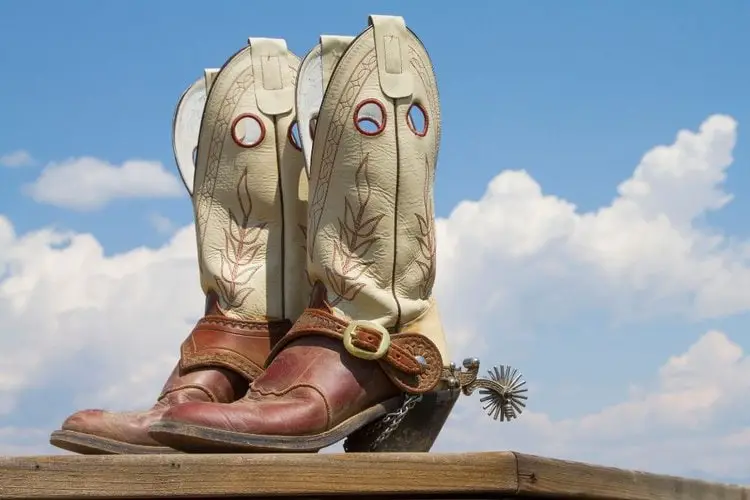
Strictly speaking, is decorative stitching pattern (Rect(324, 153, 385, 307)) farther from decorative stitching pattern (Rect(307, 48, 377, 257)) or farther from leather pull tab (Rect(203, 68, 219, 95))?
leather pull tab (Rect(203, 68, 219, 95))

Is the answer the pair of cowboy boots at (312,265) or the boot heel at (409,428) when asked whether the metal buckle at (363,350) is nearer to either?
the pair of cowboy boots at (312,265)

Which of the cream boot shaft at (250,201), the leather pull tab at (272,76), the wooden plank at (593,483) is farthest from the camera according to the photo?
the leather pull tab at (272,76)

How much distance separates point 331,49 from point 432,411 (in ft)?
3.07

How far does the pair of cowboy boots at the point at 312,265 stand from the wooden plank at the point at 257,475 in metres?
0.25

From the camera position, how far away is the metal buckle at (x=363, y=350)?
103 inches

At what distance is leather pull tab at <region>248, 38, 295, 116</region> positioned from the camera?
3.19m

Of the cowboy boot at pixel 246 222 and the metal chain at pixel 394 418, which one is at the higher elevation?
the cowboy boot at pixel 246 222

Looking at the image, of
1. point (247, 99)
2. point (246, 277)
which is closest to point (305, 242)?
point (246, 277)

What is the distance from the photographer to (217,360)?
296 centimetres

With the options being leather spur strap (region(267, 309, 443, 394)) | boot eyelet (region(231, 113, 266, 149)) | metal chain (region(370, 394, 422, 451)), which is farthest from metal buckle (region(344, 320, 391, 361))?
boot eyelet (region(231, 113, 266, 149))

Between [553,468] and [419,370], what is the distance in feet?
1.76

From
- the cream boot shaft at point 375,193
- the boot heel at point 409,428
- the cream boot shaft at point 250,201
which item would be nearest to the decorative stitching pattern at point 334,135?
the cream boot shaft at point 375,193

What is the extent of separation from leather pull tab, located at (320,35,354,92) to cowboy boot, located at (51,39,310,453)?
0.21 meters

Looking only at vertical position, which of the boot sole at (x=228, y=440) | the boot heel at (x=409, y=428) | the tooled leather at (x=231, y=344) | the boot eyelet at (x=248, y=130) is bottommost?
the boot sole at (x=228, y=440)
